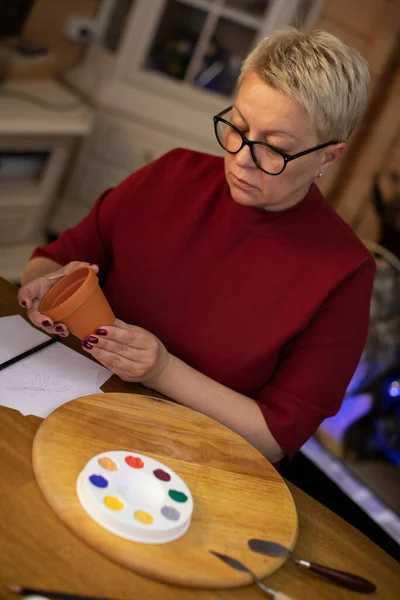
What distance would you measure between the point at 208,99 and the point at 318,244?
2.00 meters

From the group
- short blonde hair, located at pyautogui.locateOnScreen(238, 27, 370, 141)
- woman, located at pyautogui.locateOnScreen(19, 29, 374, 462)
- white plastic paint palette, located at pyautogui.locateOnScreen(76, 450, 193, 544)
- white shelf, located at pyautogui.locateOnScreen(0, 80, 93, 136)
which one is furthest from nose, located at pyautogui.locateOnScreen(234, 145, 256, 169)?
white shelf, located at pyautogui.locateOnScreen(0, 80, 93, 136)

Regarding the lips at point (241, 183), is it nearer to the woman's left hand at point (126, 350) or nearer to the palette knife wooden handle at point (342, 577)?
the woman's left hand at point (126, 350)

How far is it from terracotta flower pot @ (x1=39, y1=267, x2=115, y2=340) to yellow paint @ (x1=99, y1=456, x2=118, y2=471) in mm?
254

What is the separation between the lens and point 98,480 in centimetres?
93

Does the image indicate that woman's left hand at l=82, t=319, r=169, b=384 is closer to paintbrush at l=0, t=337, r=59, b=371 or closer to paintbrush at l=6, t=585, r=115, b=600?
paintbrush at l=0, t=337, r=59, b=371

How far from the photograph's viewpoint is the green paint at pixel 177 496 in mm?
953

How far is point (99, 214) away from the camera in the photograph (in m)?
1.57

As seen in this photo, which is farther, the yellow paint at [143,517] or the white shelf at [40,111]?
the white shelf at [40,111]

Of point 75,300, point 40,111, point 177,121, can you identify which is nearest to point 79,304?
point 75,300

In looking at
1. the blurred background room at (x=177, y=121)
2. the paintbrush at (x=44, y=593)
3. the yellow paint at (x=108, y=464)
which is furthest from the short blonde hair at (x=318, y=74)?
the blurred background room at (x=177, y=121)

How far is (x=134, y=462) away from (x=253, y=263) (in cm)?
56

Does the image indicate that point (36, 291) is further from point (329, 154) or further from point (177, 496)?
point (329, 154)

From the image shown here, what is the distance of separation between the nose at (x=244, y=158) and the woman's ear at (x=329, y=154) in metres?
0.15

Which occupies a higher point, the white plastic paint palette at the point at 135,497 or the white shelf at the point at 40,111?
the white plastic paint palette at the point at 135,497
